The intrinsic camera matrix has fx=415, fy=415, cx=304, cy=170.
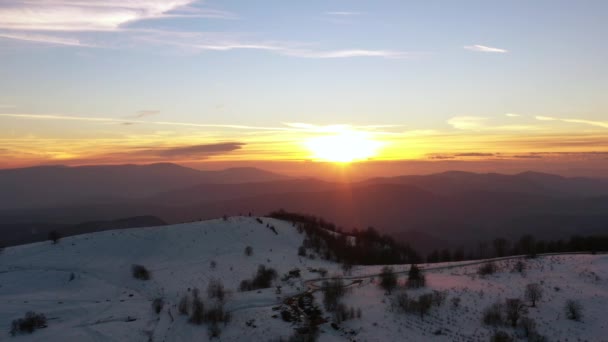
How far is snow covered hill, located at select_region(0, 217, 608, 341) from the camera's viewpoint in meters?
27.7

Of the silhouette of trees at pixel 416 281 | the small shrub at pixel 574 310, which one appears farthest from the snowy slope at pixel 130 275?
the small shrub at pixel 574 310

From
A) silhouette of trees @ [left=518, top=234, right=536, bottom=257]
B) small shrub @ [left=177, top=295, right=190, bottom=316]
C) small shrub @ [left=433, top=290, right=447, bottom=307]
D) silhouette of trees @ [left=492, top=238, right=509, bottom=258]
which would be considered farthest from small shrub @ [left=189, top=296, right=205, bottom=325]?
silhouette of trees @ [left=492, top=238, right=509, bottom=258]

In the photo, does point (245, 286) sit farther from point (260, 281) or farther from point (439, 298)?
point (439, 298)

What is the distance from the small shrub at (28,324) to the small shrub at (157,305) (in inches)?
299

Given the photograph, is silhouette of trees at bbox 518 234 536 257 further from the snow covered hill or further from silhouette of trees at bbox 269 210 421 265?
the snow covered hill

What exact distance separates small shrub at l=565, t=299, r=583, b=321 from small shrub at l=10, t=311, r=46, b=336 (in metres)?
35.5

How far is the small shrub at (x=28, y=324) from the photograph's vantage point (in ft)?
87.8

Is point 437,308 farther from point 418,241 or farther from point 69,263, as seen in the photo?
point 418,241

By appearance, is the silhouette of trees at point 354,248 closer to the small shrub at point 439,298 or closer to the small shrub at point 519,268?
the small shrub at point 519,268

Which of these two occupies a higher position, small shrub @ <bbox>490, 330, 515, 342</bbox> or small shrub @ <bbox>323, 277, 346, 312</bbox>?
small shrub @ <bbox>490, 330, 515, 342</bbox>

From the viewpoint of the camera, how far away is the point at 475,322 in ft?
92.4

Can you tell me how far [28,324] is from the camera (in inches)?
1069

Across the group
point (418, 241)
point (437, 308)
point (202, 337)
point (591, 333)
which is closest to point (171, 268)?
point (202, 337)

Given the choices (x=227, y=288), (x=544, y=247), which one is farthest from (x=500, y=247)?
(x=227, y=288)
